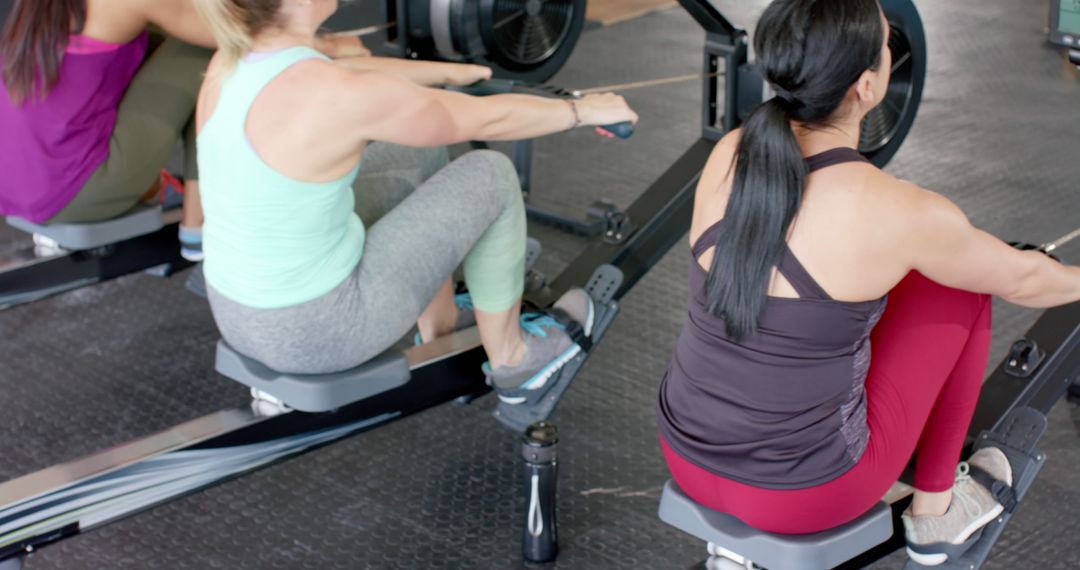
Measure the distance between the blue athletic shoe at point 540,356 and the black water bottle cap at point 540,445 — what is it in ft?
0.82

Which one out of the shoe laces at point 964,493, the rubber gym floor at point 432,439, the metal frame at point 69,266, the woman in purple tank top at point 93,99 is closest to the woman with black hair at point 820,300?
the shoe laces at point 964,493

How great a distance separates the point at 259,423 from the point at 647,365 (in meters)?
1.10

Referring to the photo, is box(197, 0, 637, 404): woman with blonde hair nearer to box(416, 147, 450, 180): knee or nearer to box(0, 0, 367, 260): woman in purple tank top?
box(416, 147, 450, 180): knee

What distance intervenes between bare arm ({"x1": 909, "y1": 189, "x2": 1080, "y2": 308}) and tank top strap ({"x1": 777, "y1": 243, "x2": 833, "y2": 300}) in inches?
5.1

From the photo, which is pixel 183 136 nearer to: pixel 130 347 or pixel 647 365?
pixel 130 347

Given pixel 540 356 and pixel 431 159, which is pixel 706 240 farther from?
pixel 431 159

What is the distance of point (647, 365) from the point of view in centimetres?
286

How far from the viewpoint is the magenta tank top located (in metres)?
2.37

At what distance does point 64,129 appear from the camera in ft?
7.87

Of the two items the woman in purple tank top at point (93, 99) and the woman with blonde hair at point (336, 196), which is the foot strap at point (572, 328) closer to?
the woman with blonde hair at point (336, 196)

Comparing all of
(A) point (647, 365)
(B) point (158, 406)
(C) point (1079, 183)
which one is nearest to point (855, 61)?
(A) point (647, 365)

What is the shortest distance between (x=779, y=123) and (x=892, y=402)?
0.44 metres

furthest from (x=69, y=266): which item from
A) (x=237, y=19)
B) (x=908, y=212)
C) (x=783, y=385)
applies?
(x=908, y=212)

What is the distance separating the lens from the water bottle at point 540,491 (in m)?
2.08
